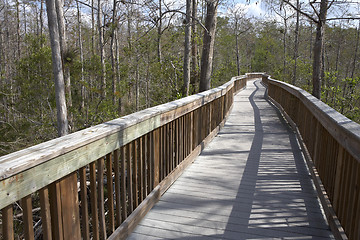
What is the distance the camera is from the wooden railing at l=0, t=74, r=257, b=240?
1617 mm

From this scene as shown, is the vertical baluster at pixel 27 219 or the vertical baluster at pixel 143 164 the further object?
the vertical baluster at pixel 143 164

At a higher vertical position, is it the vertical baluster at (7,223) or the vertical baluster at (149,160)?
the vertical baluster at (7,223)

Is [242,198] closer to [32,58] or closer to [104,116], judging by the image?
[104,116]

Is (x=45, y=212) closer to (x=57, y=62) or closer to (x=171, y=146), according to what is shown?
(x=171, y=146)

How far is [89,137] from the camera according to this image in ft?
7.18

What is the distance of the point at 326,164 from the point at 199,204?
151 centimetres

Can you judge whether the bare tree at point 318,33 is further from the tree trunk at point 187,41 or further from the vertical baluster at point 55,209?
the vertical baluster at point 55,209

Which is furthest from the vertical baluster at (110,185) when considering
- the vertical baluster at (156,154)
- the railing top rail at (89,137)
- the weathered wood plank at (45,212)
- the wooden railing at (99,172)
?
the vertical baluster at (156,154)

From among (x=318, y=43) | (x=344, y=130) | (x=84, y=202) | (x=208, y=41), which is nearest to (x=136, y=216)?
(x=84, y=202)

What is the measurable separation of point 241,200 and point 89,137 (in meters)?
2.20

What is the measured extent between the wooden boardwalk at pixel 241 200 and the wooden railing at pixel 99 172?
24cm

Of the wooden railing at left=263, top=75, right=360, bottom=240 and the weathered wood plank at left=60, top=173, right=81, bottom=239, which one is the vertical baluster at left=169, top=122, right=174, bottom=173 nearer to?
the wooden railing at left=263, top=75, right=360, bottom=240

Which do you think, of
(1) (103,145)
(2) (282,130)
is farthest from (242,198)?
(2) (282,130)

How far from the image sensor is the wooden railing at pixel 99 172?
5.31 ft
